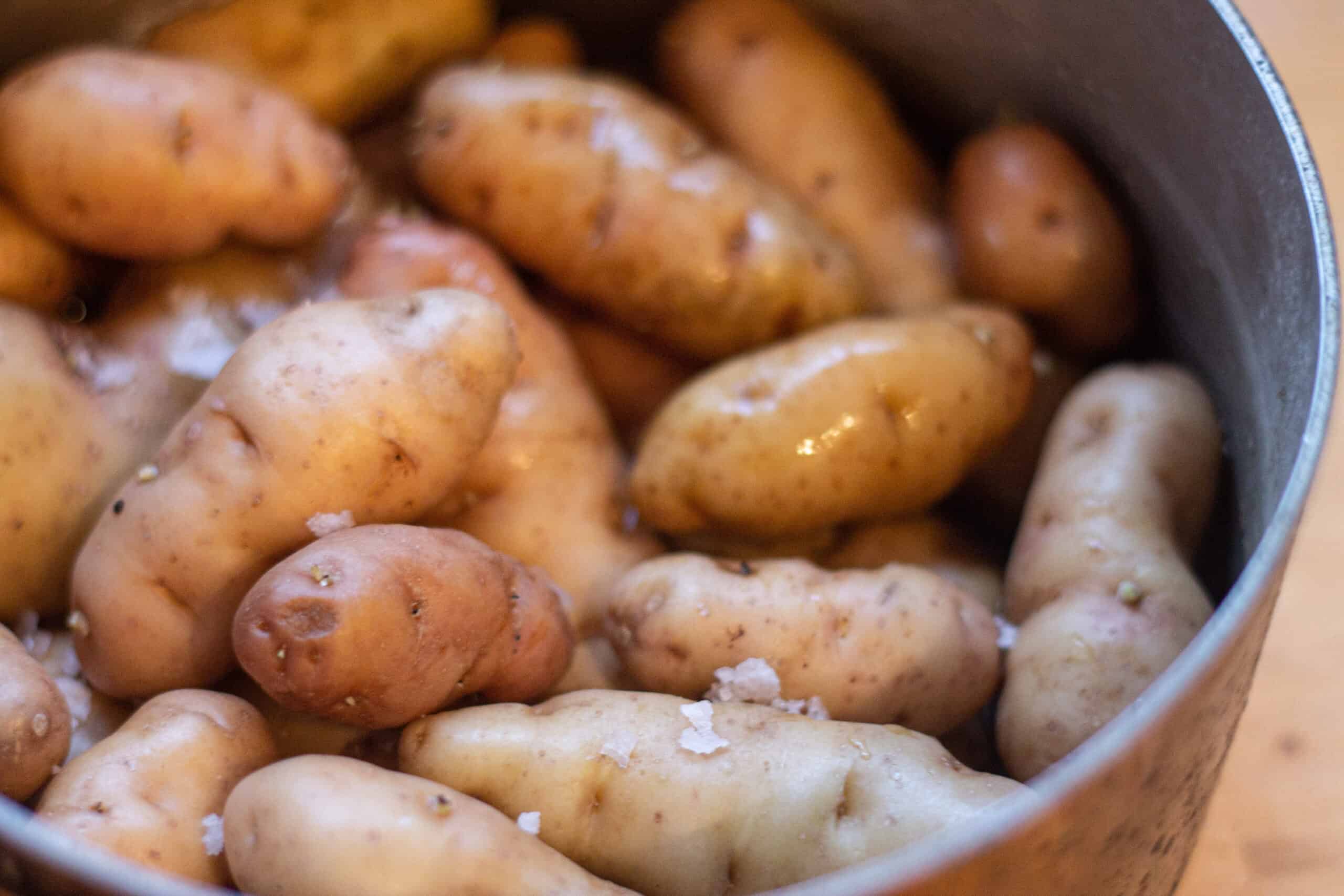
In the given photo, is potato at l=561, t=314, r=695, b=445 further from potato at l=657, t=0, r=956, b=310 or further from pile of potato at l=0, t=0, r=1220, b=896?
potato at l=657, t=0, r=956, b=310

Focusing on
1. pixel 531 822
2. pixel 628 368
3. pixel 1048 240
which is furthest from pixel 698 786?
pixel 1048 240

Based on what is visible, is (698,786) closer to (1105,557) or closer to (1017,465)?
(1105,557)

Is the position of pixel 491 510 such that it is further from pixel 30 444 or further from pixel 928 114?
pixel 928 114

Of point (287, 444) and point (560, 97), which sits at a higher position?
point (560, 97)

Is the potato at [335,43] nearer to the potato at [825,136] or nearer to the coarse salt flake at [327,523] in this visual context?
the potato at [825,136]

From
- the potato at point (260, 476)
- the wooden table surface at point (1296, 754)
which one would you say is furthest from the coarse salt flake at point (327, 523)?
the wooden table surface at point (1296, 754)

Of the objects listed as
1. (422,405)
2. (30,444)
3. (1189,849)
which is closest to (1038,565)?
(1189,849)

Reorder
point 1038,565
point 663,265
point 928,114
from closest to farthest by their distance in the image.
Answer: point 1038,565, point 663,265, point 928,114
